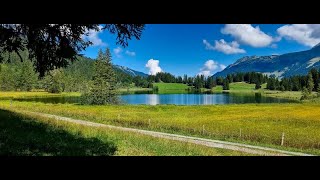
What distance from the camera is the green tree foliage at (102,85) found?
3733 inches

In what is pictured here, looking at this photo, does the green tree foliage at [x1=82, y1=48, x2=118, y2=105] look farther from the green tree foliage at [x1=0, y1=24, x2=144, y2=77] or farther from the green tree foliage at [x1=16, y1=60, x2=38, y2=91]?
the green tree foliage at [x1=0, y1=24, x2=144, y2=77]

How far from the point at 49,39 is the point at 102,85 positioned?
8544 cm

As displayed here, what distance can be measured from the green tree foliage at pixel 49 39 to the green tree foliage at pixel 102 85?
8359 cm

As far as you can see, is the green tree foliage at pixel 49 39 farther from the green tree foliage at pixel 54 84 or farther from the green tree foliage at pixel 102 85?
the green tree foliage at pixel 54 84

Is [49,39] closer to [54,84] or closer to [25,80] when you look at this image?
[54,84]

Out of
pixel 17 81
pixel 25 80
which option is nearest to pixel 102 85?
pixel 25 80

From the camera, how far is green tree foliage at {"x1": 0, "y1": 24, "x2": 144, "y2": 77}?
29.6ft

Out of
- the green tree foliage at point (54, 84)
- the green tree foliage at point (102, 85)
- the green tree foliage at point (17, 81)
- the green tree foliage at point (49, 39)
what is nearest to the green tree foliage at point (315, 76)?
the green tree foliage at point (102, 85)

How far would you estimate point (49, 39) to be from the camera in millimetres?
10039

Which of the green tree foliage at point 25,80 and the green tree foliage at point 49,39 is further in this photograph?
the green tree foliage at point 25,80

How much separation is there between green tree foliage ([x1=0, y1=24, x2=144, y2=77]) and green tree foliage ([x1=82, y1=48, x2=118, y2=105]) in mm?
83592
